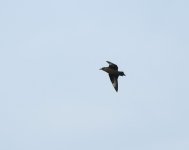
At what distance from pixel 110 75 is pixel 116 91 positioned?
1910mm

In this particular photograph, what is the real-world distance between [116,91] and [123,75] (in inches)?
113

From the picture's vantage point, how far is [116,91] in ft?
232

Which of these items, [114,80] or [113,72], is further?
[114,80]

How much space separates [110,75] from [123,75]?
1.80 meters

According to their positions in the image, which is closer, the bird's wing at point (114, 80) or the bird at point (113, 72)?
the bird at point (113, 72)

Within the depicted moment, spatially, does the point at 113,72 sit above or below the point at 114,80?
above

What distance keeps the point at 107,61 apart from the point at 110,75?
1.42 m

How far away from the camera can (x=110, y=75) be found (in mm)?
69625

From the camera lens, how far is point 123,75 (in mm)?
68250

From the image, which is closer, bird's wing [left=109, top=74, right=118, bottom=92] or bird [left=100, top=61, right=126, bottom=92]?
bird [left=100, top=61, right=126, bottom=92]

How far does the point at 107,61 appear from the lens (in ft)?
227

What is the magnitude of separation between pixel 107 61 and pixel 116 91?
331 cm
